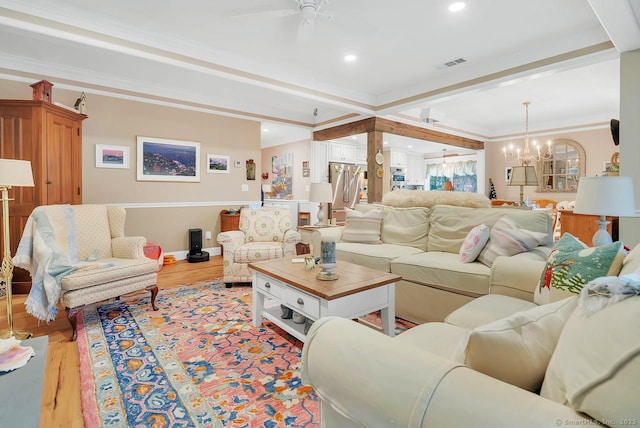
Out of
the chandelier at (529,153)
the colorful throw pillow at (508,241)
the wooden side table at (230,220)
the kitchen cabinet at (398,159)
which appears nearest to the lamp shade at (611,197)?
the colorful throw pillow at (508,241)

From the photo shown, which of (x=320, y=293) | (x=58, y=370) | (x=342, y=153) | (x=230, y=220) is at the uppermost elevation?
(x=342, y=153)

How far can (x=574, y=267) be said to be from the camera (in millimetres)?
1300

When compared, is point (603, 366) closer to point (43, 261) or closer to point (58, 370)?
point (58, 370)

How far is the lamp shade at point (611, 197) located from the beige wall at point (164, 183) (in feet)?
16.1

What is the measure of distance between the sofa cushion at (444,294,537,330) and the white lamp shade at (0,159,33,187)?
2931mm

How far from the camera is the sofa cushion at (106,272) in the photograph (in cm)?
244

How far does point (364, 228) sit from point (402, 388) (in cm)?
288

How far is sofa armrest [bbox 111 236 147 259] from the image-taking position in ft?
10.1

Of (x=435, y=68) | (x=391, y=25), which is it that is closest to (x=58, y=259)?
(x=391, y=25)

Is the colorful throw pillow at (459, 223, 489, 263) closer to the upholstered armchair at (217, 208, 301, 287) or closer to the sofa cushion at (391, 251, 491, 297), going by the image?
the sofa cushion at (391, 251, 491, 297)

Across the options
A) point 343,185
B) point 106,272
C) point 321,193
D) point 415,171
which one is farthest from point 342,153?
point 106,272

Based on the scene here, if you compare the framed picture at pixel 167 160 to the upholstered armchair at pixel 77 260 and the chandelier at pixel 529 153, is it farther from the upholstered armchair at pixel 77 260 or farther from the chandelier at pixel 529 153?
the chandelier at pixel 529 153

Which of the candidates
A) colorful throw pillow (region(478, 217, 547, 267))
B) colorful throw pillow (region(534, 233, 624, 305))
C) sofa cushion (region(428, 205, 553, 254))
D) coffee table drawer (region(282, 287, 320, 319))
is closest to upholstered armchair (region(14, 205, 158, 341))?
coffee table drawer (region(282, 287, 320, 319))

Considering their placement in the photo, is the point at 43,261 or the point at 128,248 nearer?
the point at 43,261
